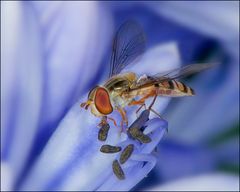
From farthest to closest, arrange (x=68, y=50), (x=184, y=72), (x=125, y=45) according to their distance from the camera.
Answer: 1. (x=68, y=50)
2. (x=125, y=45)
3. (x=184, y=72)

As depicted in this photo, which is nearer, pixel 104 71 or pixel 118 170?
pixel 118 170

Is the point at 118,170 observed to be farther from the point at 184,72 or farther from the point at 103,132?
the point at 184,72

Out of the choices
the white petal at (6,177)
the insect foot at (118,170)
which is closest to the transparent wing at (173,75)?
the insect foot at (118,170)

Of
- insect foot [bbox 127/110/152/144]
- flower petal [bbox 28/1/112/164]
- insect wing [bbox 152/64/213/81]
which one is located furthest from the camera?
flower petal [bbox 28/1/112/164]

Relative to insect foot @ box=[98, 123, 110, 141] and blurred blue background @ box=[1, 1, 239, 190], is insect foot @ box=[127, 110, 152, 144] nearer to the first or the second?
insect foot @ box=[98, 123, 110, 141]

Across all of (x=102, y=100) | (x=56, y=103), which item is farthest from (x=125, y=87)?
(x=56, y=103)

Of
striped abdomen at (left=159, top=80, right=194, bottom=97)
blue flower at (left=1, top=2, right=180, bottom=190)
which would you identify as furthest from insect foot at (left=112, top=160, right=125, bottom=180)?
striped abdomen at (left=159, top=80, right=194, bottom=97)

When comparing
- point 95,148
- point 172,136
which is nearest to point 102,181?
point 95,148
